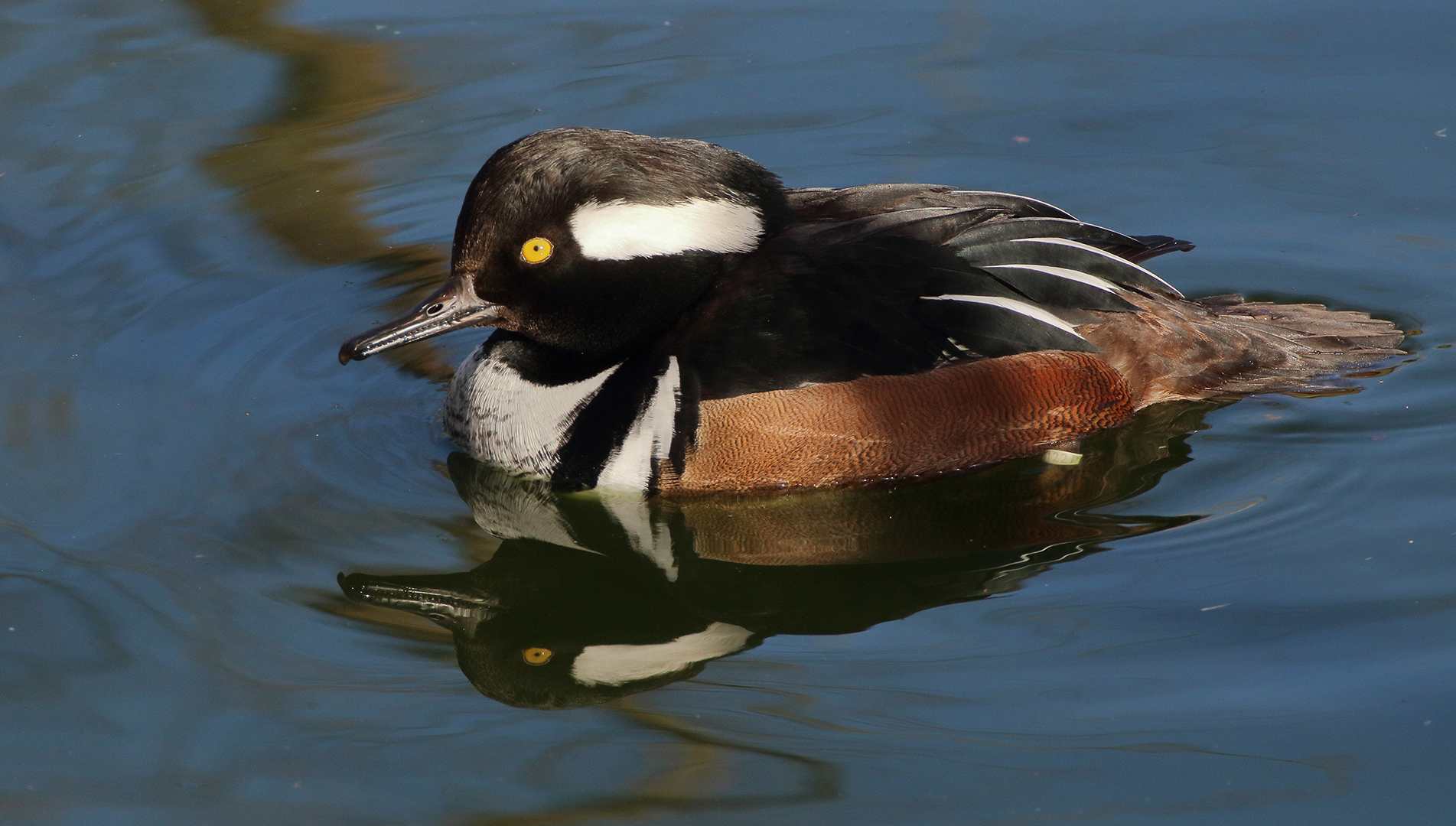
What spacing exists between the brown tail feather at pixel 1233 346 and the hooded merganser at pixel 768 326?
0.04ft

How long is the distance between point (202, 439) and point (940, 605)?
10.2 feet

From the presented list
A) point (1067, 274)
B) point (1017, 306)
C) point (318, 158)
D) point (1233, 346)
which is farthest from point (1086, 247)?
point (318, 158)

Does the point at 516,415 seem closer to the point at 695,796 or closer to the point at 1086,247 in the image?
the point at 695,796

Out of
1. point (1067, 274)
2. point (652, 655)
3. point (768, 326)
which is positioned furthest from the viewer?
point (1067, 274)

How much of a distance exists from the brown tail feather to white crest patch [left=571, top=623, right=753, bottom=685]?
1965 mm

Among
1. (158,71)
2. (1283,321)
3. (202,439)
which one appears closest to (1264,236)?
(1283,321)

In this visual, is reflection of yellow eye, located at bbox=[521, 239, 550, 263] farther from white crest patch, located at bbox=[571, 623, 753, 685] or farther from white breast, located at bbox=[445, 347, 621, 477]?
white crest patch, located at bbox=[571, 623, 753, 685]

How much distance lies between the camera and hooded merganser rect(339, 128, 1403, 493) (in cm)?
546

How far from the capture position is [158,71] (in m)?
9.77

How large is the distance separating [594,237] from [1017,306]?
5.30 ft

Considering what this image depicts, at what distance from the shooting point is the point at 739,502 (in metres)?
5.72

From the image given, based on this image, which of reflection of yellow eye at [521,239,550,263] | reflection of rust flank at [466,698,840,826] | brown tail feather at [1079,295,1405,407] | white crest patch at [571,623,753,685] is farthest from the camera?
brown tail feather at [1079,295,1405,407]

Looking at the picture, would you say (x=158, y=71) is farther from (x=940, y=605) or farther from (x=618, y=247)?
(x=940, y=605)

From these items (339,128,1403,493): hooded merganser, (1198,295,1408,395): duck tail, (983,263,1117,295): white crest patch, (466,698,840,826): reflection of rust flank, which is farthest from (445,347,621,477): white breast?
(1198,295,1408,395): duck tail
